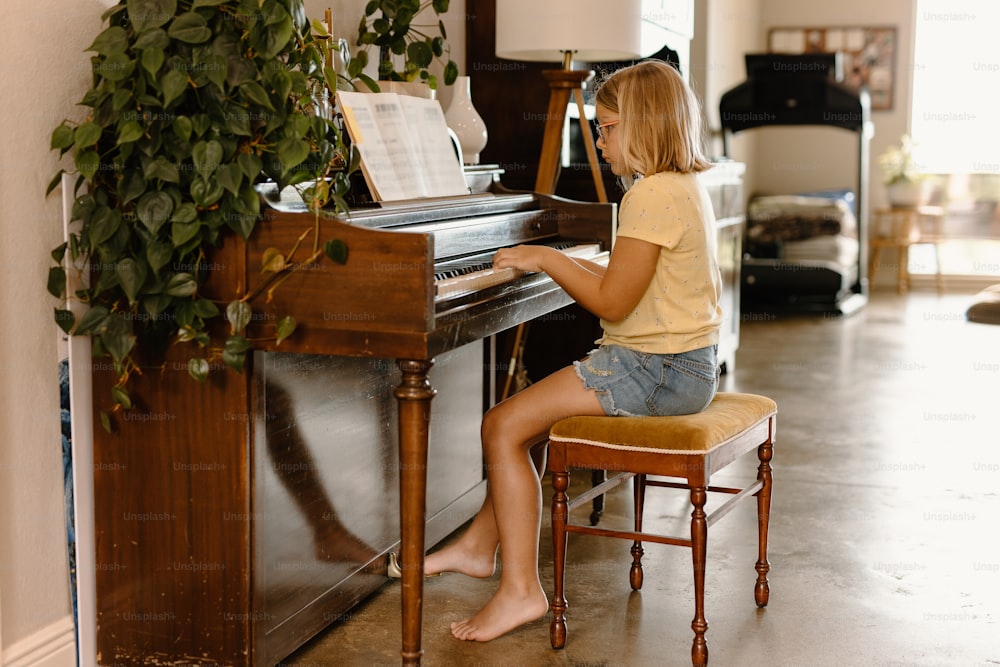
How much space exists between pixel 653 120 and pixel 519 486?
0.81 metres

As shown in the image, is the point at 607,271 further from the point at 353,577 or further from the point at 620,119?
the point at 353,577

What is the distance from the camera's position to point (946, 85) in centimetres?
931

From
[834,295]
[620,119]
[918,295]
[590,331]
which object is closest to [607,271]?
[620,119]

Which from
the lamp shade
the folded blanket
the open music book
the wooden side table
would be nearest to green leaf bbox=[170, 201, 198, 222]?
the open music book

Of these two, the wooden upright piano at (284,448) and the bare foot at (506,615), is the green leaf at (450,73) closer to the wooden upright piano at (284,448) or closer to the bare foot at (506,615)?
the wooden upright piano at (284,448)

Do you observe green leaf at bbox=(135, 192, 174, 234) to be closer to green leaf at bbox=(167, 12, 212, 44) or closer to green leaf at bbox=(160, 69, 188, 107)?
green leaf at bbox=(160, 69, 188, 107)

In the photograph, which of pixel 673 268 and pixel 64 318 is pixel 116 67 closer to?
pixel 64 318

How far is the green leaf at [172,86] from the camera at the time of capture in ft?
6.36

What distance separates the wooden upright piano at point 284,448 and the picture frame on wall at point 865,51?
7.59 metres

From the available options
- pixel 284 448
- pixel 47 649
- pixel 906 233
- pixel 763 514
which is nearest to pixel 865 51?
pixel 906 233

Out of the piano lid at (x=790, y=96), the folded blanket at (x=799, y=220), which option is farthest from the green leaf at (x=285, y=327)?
the folded blanket at (x=799, y=220)

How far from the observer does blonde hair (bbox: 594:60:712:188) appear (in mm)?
2328

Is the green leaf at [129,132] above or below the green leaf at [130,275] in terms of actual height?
above

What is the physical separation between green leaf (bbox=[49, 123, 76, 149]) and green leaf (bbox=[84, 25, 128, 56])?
0.15 m
